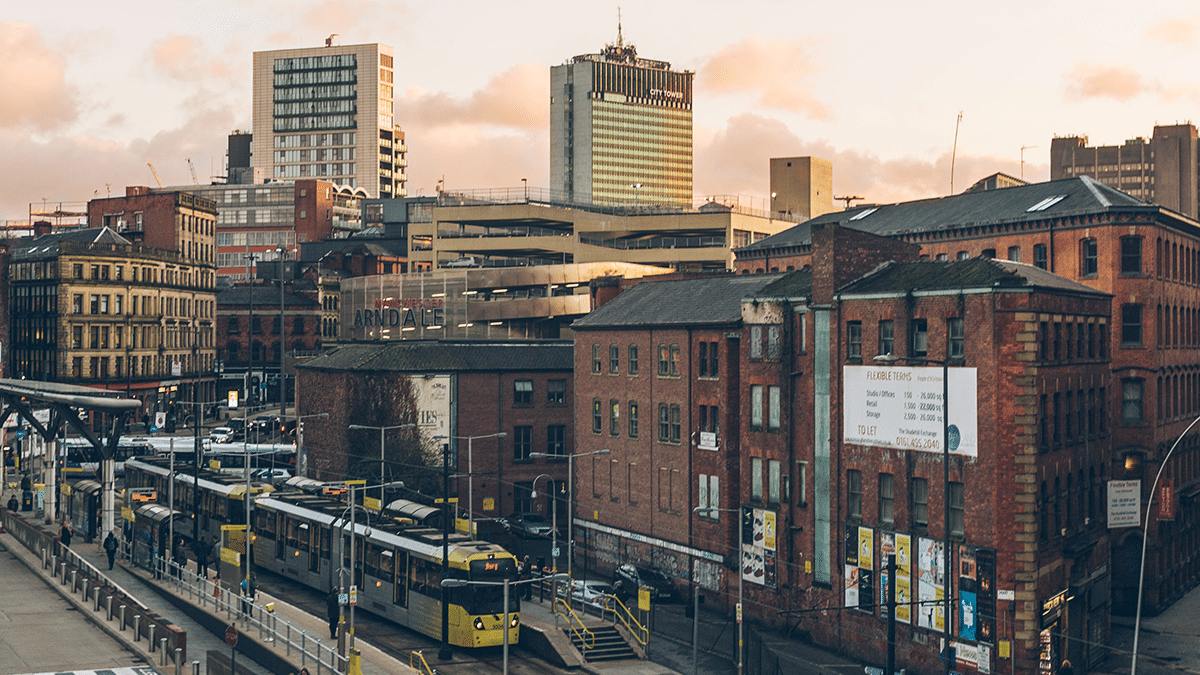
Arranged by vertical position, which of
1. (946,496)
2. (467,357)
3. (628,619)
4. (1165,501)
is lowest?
(628,619)

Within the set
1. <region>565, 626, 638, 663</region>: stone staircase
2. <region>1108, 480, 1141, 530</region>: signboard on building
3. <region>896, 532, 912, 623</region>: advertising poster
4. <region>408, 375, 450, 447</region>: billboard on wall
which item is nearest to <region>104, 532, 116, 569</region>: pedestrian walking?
<region>565, 626, 638, 663</region>: stone staircase

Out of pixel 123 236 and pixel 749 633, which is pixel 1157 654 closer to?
pixel 749 633

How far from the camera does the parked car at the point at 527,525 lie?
86.2 metres

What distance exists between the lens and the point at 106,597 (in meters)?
57.5

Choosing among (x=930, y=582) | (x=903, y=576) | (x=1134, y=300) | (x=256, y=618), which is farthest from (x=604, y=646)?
(x=1134, y=300)

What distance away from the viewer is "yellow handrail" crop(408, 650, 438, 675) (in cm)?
5283

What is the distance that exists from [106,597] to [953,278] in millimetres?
36371

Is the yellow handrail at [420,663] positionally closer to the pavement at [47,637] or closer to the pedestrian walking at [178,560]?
the pavement at [47,637]

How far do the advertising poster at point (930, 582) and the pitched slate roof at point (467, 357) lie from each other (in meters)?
38.6

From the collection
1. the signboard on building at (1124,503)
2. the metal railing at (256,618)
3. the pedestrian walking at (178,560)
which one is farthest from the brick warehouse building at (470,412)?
the signboard on building at (1124,503)

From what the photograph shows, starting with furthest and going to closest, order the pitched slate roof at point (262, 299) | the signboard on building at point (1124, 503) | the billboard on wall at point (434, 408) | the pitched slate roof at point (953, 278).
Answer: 1. the pitched slate roof at point (262, 299)
2. the billboard on wall at point (434, 408)
3. the signboard on building at point (1124, 503)
4. the pitched slate roof at point (953, 278)

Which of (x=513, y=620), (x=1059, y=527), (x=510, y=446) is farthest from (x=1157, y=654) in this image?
(x=510, y=446)

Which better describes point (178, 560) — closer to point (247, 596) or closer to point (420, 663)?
point (247, 596)

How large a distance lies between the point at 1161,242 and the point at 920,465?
25.2m
